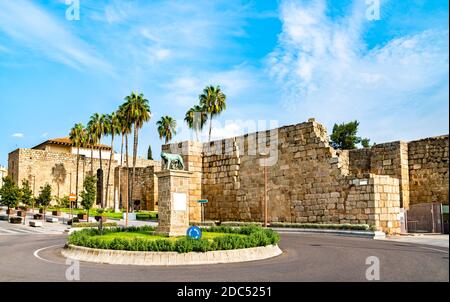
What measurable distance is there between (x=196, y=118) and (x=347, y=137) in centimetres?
1989

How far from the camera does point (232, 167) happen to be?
30.4 metres

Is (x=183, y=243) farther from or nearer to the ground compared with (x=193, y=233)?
nearer to the ground

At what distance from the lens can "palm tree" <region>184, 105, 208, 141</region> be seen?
54.2m

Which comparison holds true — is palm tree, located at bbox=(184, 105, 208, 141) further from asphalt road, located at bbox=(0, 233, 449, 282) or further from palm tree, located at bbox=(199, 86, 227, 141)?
asphalt road, located at bbox=(0, 233, 449, 282)

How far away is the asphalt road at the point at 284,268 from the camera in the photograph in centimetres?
1030

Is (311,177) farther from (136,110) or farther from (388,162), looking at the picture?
(136,110)

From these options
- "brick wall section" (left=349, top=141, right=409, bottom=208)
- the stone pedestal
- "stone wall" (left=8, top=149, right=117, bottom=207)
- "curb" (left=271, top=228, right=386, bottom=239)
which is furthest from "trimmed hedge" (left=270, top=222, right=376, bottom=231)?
"stone wall" (left=8, top=149, right=117, bottom=207)

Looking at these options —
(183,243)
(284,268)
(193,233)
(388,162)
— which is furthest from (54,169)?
(284,268)

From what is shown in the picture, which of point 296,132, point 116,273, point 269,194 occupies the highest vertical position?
point 296,132

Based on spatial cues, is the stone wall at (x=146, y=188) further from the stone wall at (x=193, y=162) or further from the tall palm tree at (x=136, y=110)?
the stone wall at (x=193, y=162)

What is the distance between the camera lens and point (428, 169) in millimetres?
24719
